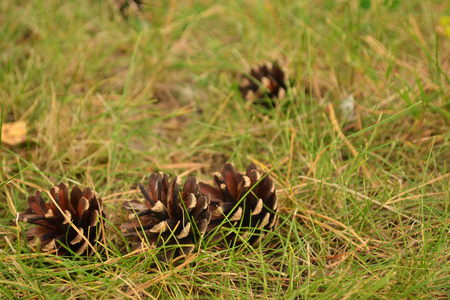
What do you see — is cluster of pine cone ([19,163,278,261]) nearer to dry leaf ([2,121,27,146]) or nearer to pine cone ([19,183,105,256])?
pine cone ([19,183,105,256])

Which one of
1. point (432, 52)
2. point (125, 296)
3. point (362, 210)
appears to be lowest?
point (125, 296)

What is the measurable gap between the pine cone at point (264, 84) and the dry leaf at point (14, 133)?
976 millimetres

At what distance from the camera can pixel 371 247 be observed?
4.23 feet

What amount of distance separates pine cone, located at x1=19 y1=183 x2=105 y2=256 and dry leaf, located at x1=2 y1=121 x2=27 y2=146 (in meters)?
0.48

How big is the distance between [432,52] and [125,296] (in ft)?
5.76

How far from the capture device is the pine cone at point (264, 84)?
6.23 ft

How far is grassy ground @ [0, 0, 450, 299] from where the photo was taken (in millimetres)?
1227

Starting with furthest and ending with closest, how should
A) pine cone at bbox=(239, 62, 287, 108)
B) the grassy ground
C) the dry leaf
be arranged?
pine cone at bbox=(239, 62, 287, 108) < the dry leaf < the grassy ground

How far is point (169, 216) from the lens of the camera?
1.29 metres

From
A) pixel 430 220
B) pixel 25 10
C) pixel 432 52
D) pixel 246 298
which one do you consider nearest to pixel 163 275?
pixel 246 298

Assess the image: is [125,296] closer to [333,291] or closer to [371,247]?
[333,291]

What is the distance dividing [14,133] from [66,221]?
0.66 metres

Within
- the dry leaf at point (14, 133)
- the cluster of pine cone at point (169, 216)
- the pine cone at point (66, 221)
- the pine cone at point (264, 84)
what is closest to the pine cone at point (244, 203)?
the cluster of pine cone at point (169, 216)

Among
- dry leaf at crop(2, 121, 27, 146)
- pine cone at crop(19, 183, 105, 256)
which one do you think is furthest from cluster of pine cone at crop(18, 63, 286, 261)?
dry leaf at crop(2, 121, 27, 146)
